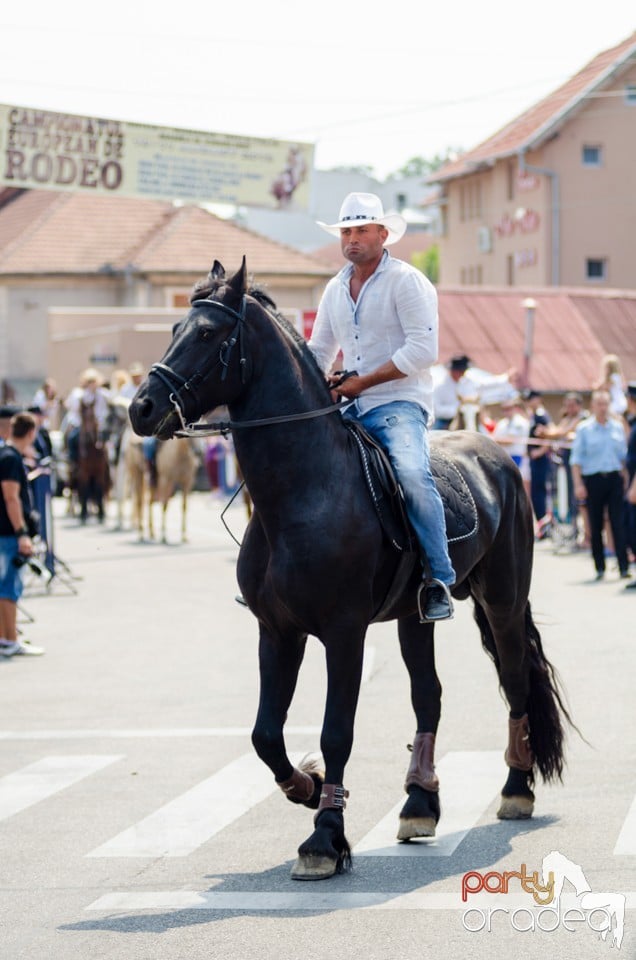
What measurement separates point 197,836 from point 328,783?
1022 mm

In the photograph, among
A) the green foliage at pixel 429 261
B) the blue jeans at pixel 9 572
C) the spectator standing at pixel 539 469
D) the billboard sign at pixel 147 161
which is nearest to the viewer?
the blue jeans at pixel 9 572

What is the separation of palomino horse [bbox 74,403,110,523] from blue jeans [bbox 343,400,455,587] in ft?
74.4

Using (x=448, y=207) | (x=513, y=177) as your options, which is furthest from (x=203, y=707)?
(x=448, y=207)

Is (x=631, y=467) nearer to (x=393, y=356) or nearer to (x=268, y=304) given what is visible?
(x=393, y=356)

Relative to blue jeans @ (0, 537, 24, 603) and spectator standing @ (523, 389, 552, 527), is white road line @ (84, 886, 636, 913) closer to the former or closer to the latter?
blue jeans @ (0, 537, 24, 603)

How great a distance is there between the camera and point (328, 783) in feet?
23.4

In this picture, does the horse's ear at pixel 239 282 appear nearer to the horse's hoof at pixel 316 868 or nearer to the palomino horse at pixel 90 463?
the horse's hoof at pixel 316 868

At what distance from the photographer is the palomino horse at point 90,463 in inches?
1185

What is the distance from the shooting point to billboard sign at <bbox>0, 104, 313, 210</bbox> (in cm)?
3546

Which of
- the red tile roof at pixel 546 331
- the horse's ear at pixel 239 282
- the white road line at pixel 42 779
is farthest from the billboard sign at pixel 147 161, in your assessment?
the horse's ear at pixel 239 282

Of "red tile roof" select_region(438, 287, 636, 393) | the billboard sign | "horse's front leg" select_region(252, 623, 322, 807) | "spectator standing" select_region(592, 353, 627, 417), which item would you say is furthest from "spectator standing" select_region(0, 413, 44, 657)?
"red tile roof" select_region(438, 287, 636, 393)

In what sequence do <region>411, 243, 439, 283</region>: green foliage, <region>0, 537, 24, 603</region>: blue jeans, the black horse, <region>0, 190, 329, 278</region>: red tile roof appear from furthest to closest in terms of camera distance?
<region>411, 243, 439, 283</region>: green foliage < <region>0, 190, 329, 278</region>: red tile roof < <region>0, 537, 24, 603</region>: blue jeans < the black horse

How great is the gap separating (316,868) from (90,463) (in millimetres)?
23851

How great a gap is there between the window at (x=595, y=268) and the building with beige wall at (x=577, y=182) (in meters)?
0.04
